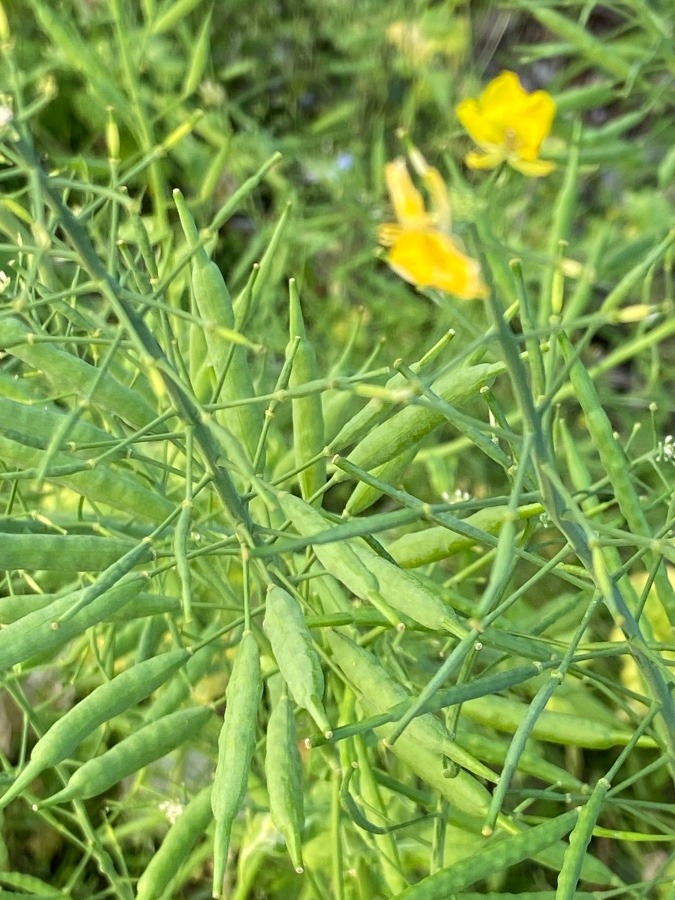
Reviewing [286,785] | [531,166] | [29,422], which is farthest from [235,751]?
[531,166]

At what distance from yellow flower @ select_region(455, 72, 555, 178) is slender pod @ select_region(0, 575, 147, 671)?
354 mm

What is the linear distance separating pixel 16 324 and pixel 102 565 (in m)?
0.19

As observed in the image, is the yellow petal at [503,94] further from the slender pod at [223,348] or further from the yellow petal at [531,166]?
the slender pod at [223,348]

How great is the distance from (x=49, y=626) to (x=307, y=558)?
25cm

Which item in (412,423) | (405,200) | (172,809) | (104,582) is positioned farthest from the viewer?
(172,809)

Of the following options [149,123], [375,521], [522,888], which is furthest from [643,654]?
[149,123]

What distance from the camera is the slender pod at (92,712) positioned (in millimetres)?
551

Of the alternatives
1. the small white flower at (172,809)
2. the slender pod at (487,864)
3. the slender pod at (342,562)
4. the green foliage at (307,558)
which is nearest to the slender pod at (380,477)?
the green foliage at (307,558)

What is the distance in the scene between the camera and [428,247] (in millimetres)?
334

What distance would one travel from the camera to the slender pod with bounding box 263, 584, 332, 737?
21.0 inches

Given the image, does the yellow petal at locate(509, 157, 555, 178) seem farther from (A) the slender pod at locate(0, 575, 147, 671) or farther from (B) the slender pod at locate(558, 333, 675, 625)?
(A) the slender pod at locate(0, 575, 147, 671)

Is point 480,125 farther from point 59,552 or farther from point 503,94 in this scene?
point 59,552

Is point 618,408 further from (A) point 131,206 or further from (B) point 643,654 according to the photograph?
(A) point 131,206

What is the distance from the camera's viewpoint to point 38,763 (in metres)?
0.55
